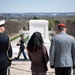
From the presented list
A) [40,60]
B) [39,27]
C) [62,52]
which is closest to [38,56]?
[40,60]

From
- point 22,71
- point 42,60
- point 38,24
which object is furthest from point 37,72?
point 38,24

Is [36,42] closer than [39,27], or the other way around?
[36,42]

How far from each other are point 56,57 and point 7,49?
89 cm

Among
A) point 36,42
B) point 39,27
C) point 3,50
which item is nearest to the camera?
point 3,50

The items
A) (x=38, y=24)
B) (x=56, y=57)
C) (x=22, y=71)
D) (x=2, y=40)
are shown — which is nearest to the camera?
(x=2, y=40)

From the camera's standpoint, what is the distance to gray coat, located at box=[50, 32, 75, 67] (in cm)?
488

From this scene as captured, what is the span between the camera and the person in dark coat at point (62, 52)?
4883 mm

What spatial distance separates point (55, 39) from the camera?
16.1 ft

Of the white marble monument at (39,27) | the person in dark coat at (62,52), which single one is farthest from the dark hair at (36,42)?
the white marble monument at (39,27)

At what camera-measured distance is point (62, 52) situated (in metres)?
4.91

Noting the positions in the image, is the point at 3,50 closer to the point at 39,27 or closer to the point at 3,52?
the point at 3,52

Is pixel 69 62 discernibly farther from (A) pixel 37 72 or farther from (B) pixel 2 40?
(B) pixel 2 40

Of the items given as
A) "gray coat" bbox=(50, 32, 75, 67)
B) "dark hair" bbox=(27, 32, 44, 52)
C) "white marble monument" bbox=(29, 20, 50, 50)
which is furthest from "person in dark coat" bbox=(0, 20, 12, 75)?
"white marble monument" bbox=(29, 20, 50, 50)

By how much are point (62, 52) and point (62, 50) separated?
4cm
